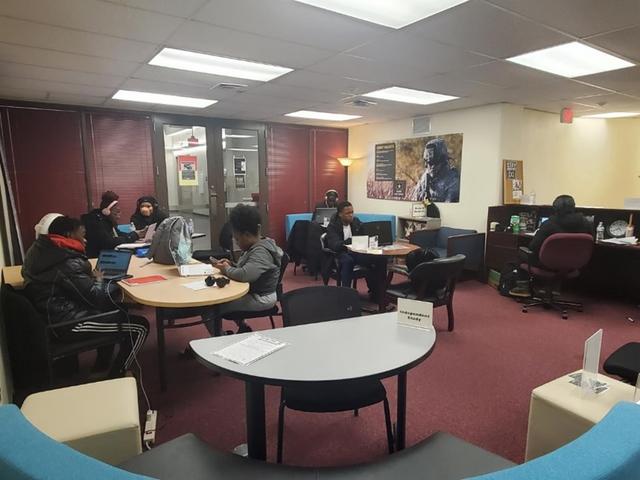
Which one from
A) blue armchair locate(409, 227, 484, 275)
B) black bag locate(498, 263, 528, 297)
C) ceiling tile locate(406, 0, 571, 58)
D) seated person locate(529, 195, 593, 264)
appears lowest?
black bag locate(498, 263, 528, 297)

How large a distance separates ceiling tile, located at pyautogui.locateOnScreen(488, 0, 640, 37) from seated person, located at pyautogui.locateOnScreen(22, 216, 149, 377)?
10.2 feet

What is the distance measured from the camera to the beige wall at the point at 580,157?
6.18 m

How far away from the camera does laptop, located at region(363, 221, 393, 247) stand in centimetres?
467

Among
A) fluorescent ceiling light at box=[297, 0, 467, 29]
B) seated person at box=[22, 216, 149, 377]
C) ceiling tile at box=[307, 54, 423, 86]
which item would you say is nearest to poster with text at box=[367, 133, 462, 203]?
ceiling tile at box=[307, 54, 423, 86]

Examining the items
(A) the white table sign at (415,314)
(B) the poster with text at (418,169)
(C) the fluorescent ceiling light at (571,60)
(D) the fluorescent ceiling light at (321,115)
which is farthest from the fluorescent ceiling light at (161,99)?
(A) the white table sign at (415,314)

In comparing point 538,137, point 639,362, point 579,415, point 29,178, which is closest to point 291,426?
point 579,415

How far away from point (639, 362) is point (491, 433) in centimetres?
93

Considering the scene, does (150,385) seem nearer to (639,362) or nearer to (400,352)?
(400,352)

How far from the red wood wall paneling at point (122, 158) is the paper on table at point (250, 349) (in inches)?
205

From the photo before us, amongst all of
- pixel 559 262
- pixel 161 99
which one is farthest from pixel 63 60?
pixel 559 262

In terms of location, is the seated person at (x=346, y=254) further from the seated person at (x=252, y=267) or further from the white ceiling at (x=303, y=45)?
the seated person at (x=252, y=267)

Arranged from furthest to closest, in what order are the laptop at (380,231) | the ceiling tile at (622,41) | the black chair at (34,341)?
the laptop at (380,231) → the ceiling tile at (622,41) → the black chair at (34,341)

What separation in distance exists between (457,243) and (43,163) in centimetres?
586

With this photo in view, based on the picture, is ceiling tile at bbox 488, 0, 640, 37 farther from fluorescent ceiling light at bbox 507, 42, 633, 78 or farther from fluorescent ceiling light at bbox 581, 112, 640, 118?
fluorescent ceiling light at bbox 581, 112, 640, 118
